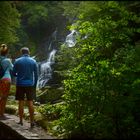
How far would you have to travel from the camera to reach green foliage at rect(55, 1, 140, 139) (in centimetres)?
828

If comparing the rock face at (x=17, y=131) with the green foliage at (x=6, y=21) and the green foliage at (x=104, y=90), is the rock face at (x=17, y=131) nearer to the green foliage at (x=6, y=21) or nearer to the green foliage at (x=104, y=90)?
the green foliage at (x=104, y=90)

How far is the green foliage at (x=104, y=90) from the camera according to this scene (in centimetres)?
828

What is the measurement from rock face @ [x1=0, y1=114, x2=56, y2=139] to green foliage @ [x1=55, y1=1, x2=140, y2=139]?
2.29 ft

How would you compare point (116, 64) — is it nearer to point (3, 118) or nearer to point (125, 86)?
point (125, 86)

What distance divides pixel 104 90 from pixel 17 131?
221 cm

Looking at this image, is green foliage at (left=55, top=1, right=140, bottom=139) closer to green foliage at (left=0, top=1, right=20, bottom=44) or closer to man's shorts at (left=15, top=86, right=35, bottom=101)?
man's shorts at (left=15, top=86, right=35, bottom=101)

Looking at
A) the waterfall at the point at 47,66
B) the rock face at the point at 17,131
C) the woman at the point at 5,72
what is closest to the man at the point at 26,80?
the rock face at the point at 17,131

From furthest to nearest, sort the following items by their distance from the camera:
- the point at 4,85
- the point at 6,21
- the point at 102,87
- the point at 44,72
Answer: the point at 44,72, the point at 6,21, the point at 4,85, the point at 102,87

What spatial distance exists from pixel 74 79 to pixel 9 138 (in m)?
2.14

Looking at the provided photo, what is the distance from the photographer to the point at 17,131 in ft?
28.1

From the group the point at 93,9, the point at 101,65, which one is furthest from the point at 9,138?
the point at 93,9

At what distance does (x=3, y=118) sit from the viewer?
1009 cm

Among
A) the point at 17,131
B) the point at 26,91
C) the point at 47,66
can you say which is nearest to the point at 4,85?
the point at 26,91

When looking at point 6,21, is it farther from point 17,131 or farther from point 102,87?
point 102,87
